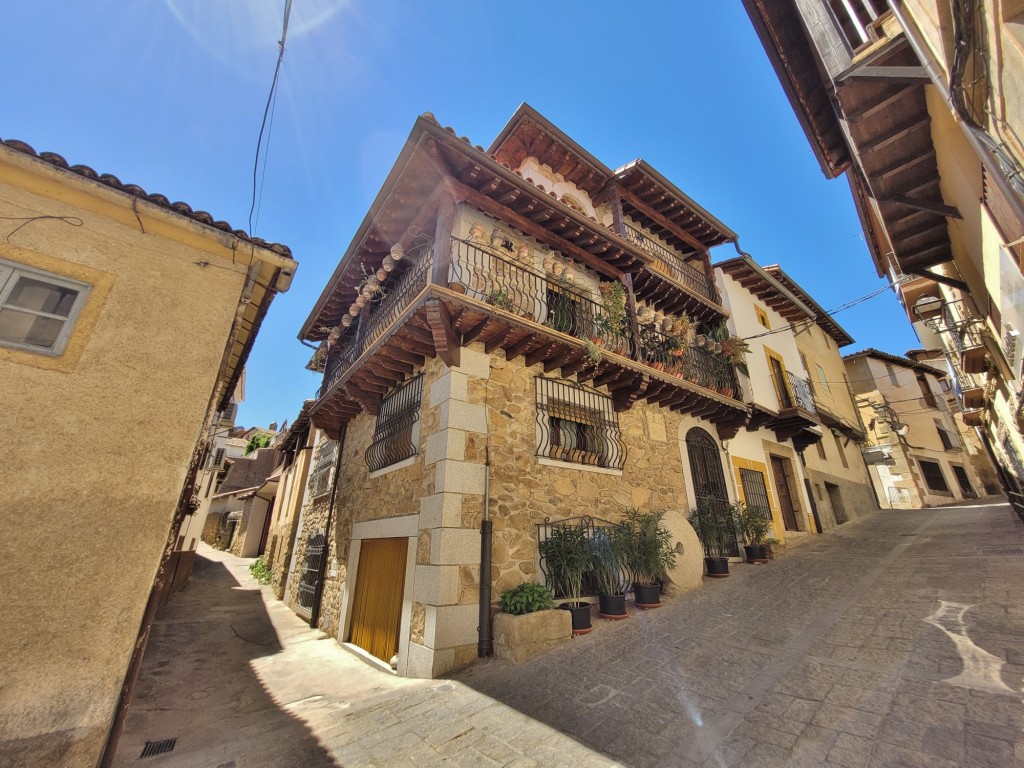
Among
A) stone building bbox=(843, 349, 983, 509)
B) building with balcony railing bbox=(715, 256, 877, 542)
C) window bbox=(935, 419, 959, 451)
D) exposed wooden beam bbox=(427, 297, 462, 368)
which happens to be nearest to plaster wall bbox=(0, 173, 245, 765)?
exposed wooden beam bbox=(427, 297, 462, 368)

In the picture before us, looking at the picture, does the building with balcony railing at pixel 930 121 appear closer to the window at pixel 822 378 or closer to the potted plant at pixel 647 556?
the potted plant at pixel 647 556

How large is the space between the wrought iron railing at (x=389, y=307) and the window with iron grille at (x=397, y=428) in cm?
119

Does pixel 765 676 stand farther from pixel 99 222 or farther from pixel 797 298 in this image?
pixel 797 298

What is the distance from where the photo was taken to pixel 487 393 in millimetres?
5996

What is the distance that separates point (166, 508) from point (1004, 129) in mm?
7145

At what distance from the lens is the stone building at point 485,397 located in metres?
5.34

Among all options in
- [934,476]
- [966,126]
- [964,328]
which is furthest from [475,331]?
[934,476]

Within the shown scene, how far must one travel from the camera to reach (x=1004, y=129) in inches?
120

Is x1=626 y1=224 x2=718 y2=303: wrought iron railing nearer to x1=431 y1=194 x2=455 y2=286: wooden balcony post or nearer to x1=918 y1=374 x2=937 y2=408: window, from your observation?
x1=431 y1=194 x2=455 y2=286: wooden balcony post

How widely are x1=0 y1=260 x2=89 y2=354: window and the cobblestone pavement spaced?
3.50 meters

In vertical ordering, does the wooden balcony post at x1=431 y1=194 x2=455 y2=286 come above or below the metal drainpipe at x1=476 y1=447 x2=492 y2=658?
above

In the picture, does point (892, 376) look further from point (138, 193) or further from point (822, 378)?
point (138, 193)

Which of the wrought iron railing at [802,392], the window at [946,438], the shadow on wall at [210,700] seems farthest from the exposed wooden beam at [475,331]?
the window at [946,438]

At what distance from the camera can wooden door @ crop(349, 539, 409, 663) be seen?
18.5ft
